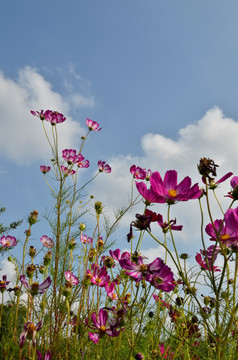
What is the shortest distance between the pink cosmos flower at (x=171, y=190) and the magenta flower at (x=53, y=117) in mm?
1796

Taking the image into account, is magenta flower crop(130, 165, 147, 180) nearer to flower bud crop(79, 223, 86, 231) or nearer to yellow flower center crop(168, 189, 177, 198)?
flower bud crop(79, 223, 86, 231)

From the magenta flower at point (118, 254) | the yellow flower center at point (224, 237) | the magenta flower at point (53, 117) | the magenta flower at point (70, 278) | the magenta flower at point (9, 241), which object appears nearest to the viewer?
the yellow flower center at point (224, 237)

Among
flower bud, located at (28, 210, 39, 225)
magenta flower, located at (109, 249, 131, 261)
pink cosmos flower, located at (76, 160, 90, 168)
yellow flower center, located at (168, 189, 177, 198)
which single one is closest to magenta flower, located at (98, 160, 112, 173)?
pink cosmos flower, located at (76, 160, 90, 168)

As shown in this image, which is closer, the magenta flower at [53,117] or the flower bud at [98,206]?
the flower bud at [98,206]

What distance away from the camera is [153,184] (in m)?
0.96

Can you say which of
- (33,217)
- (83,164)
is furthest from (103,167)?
(33,217)

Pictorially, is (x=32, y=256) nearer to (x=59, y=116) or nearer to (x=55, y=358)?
(x=55, y=358)

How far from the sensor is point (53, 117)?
2.65 metres

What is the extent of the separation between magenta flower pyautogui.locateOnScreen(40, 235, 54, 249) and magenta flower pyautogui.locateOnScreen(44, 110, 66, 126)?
0.86m

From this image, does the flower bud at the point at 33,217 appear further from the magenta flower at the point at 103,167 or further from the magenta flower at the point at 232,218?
the magenta flower at the point at 232,218

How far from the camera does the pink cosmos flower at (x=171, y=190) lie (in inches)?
37.8

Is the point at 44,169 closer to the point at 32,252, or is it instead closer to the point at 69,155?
the point at 69,155

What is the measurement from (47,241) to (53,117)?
936 mm

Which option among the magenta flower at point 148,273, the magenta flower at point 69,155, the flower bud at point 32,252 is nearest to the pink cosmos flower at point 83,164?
the magenta flower at point 69,155
